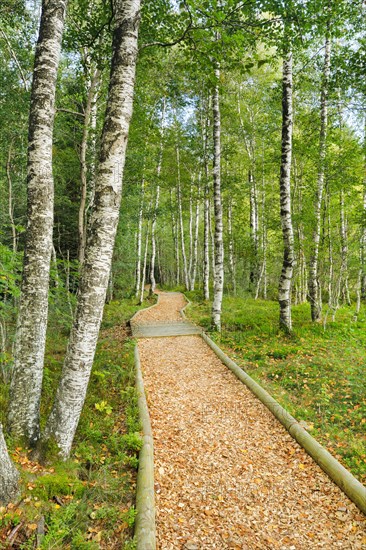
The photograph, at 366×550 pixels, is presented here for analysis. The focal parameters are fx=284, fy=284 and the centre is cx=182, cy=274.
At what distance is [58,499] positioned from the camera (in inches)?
115

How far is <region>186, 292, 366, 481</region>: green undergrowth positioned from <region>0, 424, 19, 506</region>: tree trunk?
397 centimetres

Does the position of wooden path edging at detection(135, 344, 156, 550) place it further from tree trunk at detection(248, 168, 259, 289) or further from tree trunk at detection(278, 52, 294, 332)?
tree trunk at detection(248, 168, 259, 289)

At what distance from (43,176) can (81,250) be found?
622 cm

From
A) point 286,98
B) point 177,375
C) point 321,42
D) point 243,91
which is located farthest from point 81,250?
point 243,91

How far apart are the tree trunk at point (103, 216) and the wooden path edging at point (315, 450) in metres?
3.30

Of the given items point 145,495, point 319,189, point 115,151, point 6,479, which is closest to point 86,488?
point 145,495

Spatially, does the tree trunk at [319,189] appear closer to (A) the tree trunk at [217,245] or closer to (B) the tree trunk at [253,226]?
(A) the tree trunk at [217,245]

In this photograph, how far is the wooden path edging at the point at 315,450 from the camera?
10.7 ft

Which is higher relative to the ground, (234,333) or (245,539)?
(234,333)

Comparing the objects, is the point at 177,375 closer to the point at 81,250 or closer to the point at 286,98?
the point at 81,250

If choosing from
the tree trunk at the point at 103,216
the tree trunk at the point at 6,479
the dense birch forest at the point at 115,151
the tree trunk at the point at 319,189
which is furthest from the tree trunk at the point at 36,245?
the tree trunk at the point at 319,189

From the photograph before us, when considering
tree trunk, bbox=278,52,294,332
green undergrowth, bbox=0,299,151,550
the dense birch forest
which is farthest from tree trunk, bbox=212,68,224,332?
green undergrowth, bbox=0,299,151,550

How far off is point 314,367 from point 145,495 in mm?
4912

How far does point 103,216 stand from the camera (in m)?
3.35
